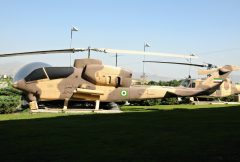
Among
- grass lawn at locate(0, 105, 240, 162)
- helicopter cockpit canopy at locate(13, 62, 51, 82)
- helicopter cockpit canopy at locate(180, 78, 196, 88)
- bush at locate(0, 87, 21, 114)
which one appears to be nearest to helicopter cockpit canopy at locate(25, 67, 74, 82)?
helicopter cockpit canopy at locate(13, 62, 51, 82)

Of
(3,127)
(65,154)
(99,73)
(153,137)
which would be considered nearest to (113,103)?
(99,73)

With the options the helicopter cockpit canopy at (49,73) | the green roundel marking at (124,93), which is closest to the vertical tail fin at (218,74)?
the green roundel marking at (124,93)

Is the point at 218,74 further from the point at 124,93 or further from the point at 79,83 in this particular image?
the point at 79,83

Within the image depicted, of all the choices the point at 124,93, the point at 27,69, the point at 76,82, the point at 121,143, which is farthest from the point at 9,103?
the point at 121,143

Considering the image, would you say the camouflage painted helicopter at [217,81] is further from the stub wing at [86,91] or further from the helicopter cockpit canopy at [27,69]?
the helicopter cockpit canopy at [27,69]

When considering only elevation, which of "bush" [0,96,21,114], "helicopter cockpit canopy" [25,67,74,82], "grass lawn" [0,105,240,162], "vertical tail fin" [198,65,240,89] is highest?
"vertical tail fin" [198,65,240,89]

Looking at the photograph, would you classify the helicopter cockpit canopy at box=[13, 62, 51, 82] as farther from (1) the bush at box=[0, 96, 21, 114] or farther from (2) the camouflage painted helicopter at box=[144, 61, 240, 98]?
(2) the camouflage painted helicopter at box=[144, 61, 240, 98]

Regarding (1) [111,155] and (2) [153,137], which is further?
(2) [153,137]

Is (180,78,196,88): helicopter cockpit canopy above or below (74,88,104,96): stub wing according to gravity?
above

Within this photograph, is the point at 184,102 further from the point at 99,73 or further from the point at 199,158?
the point at 199,158

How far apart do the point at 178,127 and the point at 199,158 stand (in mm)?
4321

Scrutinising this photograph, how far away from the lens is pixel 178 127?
1039 centimetres

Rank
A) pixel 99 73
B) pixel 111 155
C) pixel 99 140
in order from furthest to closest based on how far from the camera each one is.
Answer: pixel 99 73 → pixel 99 140 → pixel 111 155

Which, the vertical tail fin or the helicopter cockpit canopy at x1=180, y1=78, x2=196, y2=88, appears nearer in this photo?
the vertical tail fin
